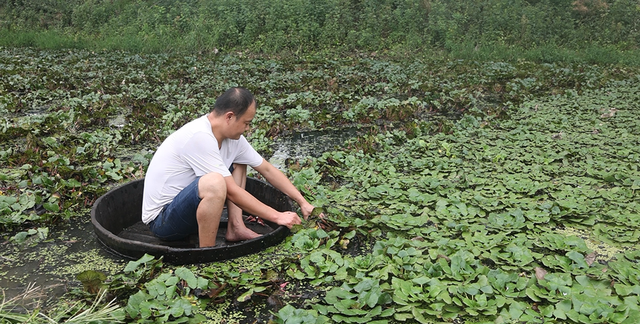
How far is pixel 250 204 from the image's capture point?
3.07 metres

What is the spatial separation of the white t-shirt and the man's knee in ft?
0.30

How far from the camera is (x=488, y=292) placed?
258cm

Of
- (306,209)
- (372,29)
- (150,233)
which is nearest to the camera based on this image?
(306,209)

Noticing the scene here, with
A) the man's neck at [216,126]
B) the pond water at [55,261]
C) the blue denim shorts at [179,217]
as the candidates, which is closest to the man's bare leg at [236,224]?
the blue denim shorts at [179,217]

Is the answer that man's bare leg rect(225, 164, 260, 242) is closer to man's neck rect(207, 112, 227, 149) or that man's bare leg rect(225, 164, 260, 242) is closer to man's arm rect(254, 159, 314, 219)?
man's arm rect(254, 159, 314, 219)

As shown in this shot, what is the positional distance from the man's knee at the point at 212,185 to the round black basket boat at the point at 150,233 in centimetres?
32

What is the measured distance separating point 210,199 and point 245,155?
23.8 inches

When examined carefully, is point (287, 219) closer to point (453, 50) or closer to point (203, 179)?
point (203, 179)

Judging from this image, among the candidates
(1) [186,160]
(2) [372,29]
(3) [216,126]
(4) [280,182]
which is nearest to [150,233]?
(1) [186,160]

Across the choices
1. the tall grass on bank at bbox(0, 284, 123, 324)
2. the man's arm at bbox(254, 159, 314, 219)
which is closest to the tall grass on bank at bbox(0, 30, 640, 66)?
the man's arm at bbox(254, 159, 314, 219)

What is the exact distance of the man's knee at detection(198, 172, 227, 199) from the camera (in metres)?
2.90

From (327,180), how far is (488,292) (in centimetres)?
229

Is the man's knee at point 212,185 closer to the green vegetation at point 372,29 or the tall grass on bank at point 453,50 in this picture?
the tall grass on bank at point 453,50

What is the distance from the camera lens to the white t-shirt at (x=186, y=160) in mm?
3041
